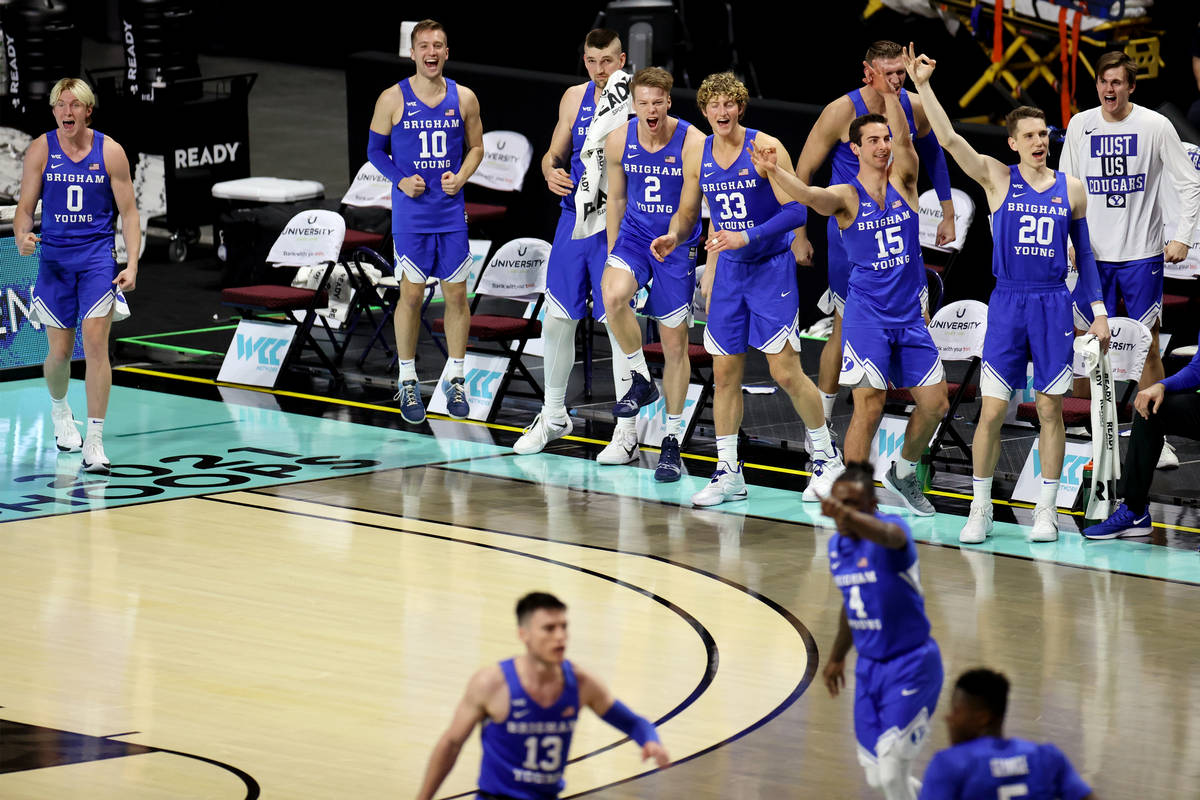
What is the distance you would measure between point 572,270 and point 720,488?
1.63m

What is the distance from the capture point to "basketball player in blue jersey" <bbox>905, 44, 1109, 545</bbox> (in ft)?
30.6

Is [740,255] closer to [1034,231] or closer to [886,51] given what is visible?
[886,51]

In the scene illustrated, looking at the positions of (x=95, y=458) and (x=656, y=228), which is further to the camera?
(x=95, y=458)

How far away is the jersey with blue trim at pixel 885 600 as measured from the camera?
228 inches

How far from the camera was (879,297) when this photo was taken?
9.65m

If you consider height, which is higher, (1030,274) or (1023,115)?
(1023,115)

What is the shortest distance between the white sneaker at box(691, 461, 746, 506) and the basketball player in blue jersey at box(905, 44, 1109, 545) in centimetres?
141

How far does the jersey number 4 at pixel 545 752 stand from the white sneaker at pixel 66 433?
690 centimetres

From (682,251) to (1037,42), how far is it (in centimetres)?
696

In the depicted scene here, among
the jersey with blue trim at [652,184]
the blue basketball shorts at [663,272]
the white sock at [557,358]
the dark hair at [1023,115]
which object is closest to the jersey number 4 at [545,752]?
the dark hair at [1023,115]

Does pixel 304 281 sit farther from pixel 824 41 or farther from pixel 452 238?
pixel 824 41

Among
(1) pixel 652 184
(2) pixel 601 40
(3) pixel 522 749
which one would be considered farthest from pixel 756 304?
(3) pixel 522 749

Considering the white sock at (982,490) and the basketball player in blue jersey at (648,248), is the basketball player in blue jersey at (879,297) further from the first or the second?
the basketball player in blue jersey at (648,248)

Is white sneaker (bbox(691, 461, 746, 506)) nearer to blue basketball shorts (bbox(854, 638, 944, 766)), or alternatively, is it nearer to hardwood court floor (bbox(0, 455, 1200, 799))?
hardwood court floor (bbox(0, 455, 1200, 799))
